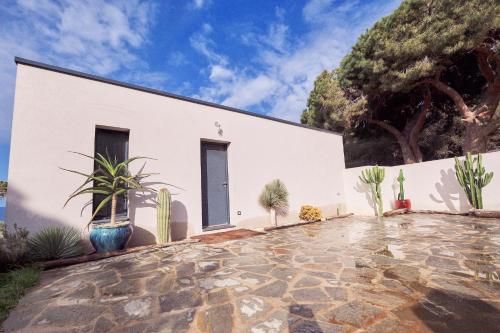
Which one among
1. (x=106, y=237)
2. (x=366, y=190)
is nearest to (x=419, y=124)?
(x=366, y=190)

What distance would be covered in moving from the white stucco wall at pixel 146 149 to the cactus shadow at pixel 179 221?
0.07ft

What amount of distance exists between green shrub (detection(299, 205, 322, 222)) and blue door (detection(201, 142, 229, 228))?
2.49 metres

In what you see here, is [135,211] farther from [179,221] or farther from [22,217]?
[22,217]

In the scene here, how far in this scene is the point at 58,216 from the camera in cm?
367

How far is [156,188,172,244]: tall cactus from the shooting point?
439cm

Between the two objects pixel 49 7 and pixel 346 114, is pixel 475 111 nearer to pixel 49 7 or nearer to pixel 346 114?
pixel 346 114

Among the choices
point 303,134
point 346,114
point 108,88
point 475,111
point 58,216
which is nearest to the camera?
point 58,216

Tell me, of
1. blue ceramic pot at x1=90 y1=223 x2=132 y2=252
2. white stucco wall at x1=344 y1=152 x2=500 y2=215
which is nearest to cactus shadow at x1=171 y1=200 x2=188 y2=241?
blue ceramic pot at x1=90 y1=223 x2=132 y2=252

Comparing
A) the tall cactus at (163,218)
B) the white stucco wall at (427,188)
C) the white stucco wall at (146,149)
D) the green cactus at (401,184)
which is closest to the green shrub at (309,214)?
the white stucco wall at (146,149)

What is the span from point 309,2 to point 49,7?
295 inches

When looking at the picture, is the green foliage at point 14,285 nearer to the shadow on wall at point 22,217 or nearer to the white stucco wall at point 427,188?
the shadow on wall at point 22,217

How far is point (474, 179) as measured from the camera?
6359 millimetres

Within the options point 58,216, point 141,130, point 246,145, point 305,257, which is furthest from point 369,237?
point 58,216

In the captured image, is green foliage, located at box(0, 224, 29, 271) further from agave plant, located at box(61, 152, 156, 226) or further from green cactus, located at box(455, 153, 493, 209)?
green cactus, located at box(455, 153, 493, 209)
